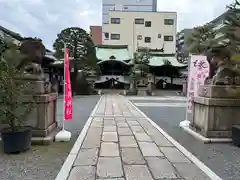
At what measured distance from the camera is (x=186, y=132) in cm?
677

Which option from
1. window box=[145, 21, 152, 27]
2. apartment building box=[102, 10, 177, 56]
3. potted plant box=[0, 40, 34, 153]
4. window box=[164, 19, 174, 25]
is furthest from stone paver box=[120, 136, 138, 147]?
window box=[164, 19, 174, 25]

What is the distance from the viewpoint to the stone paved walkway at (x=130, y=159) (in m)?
3.56

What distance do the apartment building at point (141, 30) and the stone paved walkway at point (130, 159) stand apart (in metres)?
35.4

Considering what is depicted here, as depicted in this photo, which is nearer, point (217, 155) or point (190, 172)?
point (190, 172)

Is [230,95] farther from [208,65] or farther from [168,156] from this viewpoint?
[168,156]

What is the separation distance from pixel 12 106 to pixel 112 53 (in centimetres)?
2841

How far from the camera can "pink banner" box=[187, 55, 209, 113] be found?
713cm

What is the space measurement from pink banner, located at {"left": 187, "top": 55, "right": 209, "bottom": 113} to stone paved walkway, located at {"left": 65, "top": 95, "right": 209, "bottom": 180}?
6.21ft

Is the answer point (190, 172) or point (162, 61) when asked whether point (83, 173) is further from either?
point (162, 61)

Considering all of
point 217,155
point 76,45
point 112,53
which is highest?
point 112,53

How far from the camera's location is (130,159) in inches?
166

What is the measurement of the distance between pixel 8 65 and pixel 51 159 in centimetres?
185

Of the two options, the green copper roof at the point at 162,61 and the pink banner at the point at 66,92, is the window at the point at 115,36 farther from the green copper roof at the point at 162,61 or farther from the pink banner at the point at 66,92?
the pink banner at the point at 66,92

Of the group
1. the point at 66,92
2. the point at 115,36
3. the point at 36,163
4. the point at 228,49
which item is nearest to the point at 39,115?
the point at 66,92
